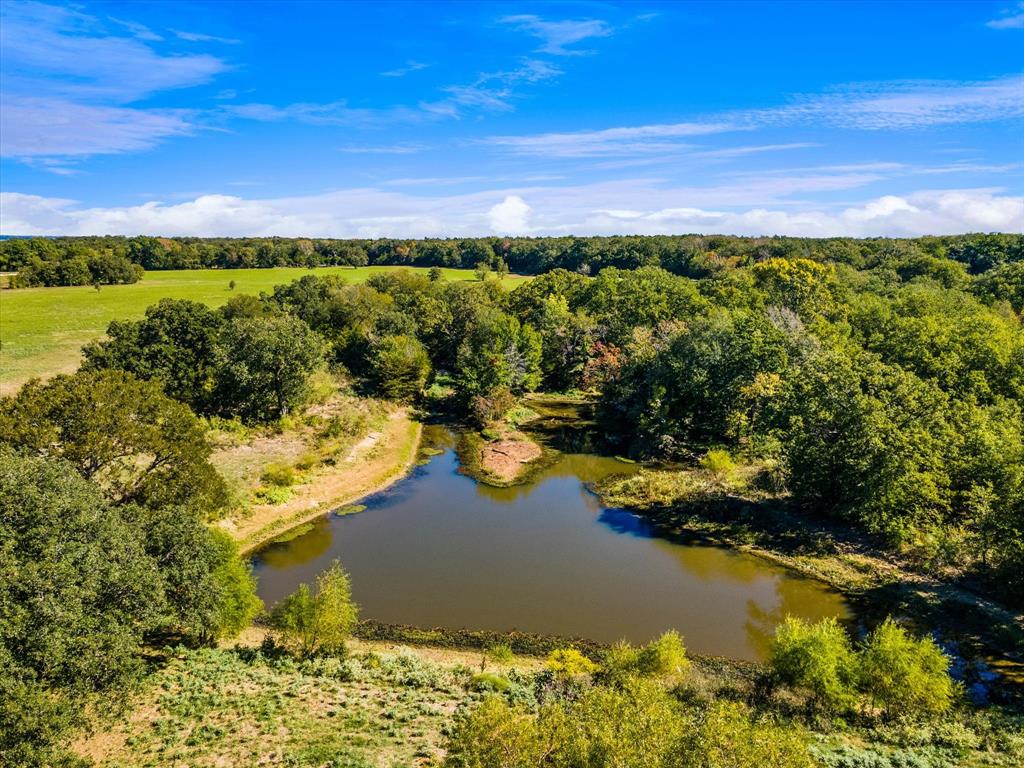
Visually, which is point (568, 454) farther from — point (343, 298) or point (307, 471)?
point (343, 298)

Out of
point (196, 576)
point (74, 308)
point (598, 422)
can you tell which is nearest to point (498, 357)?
point (598, 422)

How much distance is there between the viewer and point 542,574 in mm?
31484

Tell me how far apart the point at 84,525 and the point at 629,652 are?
63.3 ft

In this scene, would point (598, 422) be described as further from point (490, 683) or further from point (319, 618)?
point (319, 618)

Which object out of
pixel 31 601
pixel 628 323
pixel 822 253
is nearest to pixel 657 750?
pixel 31 601

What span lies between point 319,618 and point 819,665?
18340 mm

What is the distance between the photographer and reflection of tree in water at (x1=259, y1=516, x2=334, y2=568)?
32.9m

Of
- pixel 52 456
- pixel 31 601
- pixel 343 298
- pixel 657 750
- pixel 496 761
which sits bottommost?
pixel 496 761

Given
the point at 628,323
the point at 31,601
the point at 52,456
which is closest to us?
the point at 31,601

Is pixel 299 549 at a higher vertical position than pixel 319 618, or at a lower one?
lower

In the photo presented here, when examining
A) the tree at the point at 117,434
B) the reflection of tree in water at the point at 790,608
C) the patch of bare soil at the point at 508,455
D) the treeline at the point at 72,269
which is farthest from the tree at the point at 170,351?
the treeline at the point at 72,269

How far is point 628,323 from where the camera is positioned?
68.2 meters

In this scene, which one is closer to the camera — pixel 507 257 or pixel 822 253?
pixel 822 253

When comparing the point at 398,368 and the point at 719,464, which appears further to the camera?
the point at 398,368
